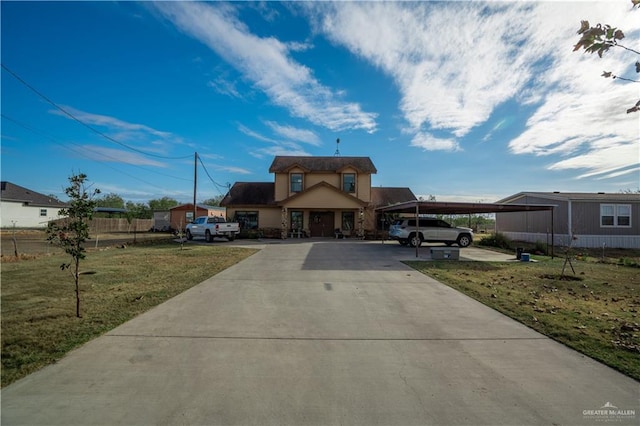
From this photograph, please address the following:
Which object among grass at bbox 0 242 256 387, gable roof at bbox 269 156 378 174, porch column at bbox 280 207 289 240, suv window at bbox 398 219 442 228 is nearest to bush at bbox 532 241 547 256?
suv window at bbox 398 219 442 228

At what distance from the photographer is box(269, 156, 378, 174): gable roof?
2704 centimetres

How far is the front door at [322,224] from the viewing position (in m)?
26.6

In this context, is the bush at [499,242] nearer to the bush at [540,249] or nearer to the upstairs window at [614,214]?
the bush at [540,249]

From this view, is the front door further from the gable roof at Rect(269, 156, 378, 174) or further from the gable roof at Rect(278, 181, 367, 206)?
the gable roof at Rect(269, 156, 378, 174)

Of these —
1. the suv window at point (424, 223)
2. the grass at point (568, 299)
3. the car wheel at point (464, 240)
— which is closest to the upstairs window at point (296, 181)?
the suv window at point (424, 223)

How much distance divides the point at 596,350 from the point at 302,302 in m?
4.66

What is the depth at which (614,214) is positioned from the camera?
20.4 meters

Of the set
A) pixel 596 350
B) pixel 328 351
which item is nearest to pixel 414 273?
pixel 596 350

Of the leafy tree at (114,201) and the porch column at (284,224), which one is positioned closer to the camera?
the porch column at (284,224)

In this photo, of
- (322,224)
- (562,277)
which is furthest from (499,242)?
(322,224)

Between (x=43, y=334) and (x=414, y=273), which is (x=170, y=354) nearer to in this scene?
(x=43, y=334)

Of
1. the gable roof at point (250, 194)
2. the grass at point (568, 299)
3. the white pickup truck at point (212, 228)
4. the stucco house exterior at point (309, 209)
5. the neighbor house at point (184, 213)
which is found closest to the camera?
the grass at point (568, 299)

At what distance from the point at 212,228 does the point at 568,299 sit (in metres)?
20.3

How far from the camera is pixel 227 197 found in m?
28.4
